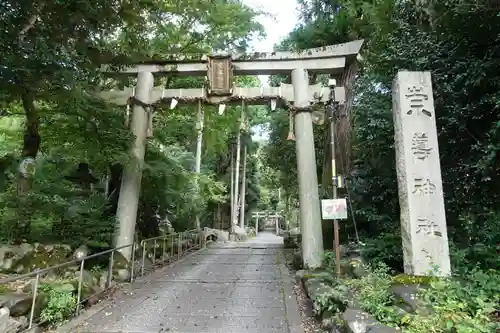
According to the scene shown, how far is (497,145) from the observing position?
4.71 m

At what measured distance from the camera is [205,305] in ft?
17.5

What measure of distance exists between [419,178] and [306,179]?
3.26m

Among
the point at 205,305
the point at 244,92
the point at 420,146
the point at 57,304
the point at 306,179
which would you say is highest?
the point at 244,92

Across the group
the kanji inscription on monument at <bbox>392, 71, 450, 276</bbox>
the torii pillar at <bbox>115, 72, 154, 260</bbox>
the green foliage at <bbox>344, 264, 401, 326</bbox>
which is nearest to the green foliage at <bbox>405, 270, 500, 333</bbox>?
the green foliage at <bbox>344, 264, 401, 326</bbox>

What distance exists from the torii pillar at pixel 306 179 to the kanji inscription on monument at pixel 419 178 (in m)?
2.82

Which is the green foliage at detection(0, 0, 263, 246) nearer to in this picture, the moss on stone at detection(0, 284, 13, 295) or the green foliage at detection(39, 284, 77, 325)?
the moss on stone at detection(0, 284, 13, 295)

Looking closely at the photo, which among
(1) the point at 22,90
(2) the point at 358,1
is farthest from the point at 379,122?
(1) the point at 22,90

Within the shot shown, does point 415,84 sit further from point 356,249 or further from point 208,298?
point 208,298

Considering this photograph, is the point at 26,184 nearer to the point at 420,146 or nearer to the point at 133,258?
the point at 133,258

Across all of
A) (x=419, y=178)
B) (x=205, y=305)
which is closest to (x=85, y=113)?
(x=205, y=305)

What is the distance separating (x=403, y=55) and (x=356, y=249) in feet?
12.7

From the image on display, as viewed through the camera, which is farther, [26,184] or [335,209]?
[26,184]

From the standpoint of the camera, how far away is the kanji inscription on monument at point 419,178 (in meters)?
4.78

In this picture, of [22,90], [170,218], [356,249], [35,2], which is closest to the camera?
[35,2]
